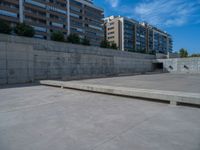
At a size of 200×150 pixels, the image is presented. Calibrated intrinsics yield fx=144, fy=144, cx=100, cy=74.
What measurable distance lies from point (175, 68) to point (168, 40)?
2704 inches

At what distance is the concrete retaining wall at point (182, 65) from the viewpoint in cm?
2745

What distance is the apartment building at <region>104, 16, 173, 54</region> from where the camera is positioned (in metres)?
62.7

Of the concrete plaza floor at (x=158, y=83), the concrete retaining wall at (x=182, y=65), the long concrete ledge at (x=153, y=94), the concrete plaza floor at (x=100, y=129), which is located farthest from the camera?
the concrete retaining wall at (x=182, y=65)

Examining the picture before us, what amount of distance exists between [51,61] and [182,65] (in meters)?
25.6

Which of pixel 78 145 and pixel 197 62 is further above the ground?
pixel 197 62

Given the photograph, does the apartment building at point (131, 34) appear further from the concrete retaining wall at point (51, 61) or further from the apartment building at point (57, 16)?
the concrete retaining wall at point (51, 61)

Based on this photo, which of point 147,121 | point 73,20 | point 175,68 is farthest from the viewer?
point 73,20

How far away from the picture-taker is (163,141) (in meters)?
2.47

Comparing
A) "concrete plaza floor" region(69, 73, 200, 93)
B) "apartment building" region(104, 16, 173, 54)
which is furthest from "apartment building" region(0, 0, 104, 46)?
"concrete plaza floor" region(69, 73, 200, 93)

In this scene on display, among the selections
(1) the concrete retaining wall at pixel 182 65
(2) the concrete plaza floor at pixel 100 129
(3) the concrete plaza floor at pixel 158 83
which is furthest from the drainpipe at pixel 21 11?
(2) the concrete plaza floor at pixel 100 129

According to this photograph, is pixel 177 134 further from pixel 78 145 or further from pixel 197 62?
pixel 197 62

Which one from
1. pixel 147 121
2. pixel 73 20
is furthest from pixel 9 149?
pixel 73 20

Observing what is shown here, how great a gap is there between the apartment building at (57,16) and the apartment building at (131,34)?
14.7m

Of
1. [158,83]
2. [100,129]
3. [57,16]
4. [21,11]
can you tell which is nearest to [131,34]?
[57,16]
